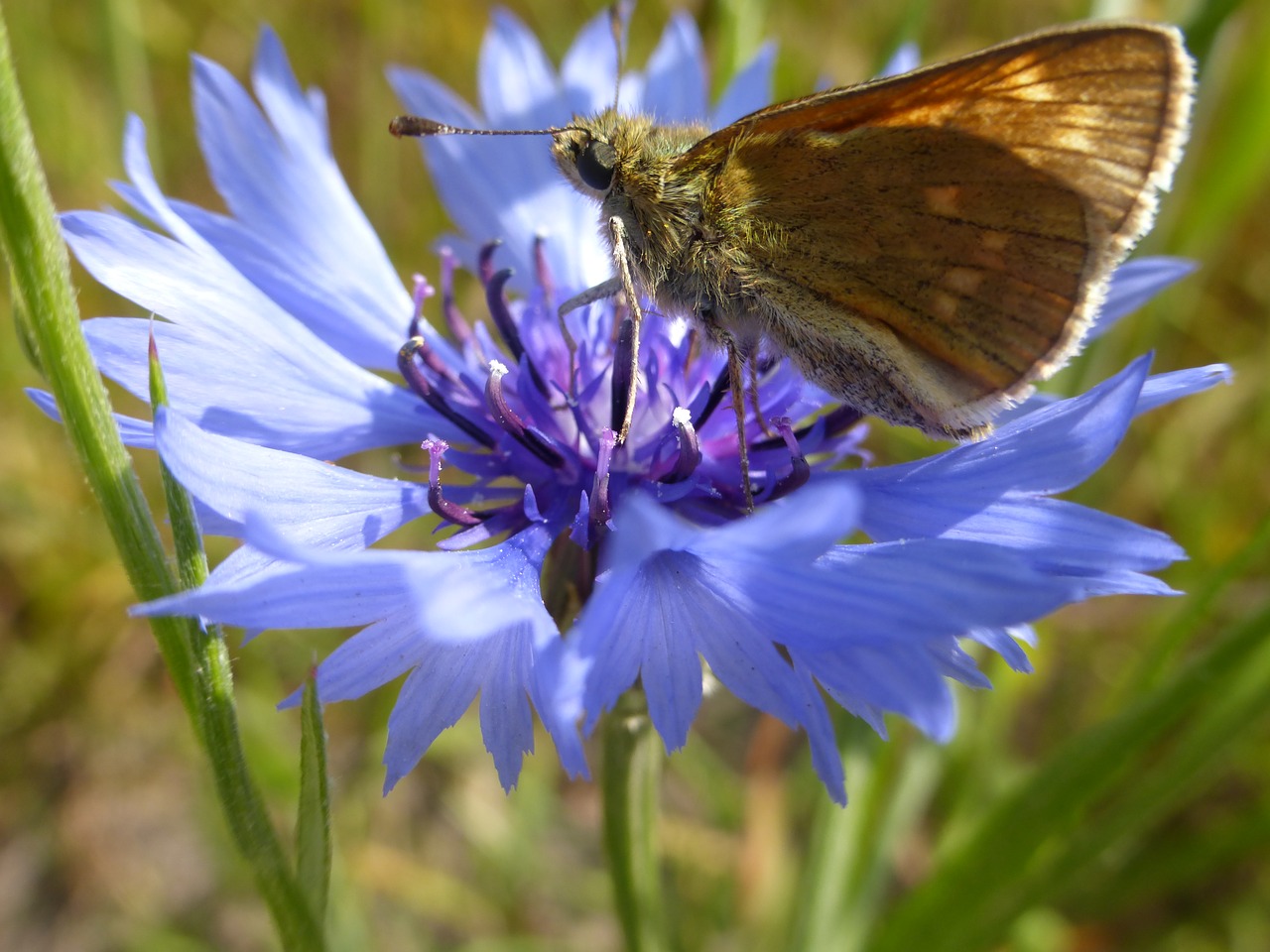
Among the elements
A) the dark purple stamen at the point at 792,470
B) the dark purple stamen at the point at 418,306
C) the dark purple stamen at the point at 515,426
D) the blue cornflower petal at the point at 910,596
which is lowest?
the dark purple stamen at the point at 792,470

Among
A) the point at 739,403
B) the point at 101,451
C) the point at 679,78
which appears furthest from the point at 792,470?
the point at 679,78

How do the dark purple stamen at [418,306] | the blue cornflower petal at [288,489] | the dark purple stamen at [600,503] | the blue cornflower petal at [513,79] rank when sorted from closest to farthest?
the blue cornflower petal at [288,489]
the dark purple stamen at [600,503]
the dark purple stamen at [418,306]
the blue cornflower petal at [513,79]

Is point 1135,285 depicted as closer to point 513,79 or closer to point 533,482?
point 533,482

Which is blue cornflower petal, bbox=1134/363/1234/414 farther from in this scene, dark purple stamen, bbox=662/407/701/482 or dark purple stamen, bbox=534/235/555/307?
dark purple stamen, bbox=534/235/555/307

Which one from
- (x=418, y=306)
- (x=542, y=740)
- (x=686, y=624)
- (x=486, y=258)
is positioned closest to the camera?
(x=686, y=624)

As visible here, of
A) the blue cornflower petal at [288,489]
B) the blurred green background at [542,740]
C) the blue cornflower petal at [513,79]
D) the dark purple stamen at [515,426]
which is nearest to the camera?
the blue cornflower petal at [288,489]

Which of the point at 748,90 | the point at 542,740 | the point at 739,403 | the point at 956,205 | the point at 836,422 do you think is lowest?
the point at 542,740

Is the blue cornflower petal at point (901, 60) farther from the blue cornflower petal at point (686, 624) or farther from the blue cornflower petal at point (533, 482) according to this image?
the blue cornflower petal at point (686, 624)

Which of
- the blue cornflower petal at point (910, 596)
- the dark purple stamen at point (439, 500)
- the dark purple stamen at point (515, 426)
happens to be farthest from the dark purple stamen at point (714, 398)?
the blue cornflower petal at point (910, 596)
